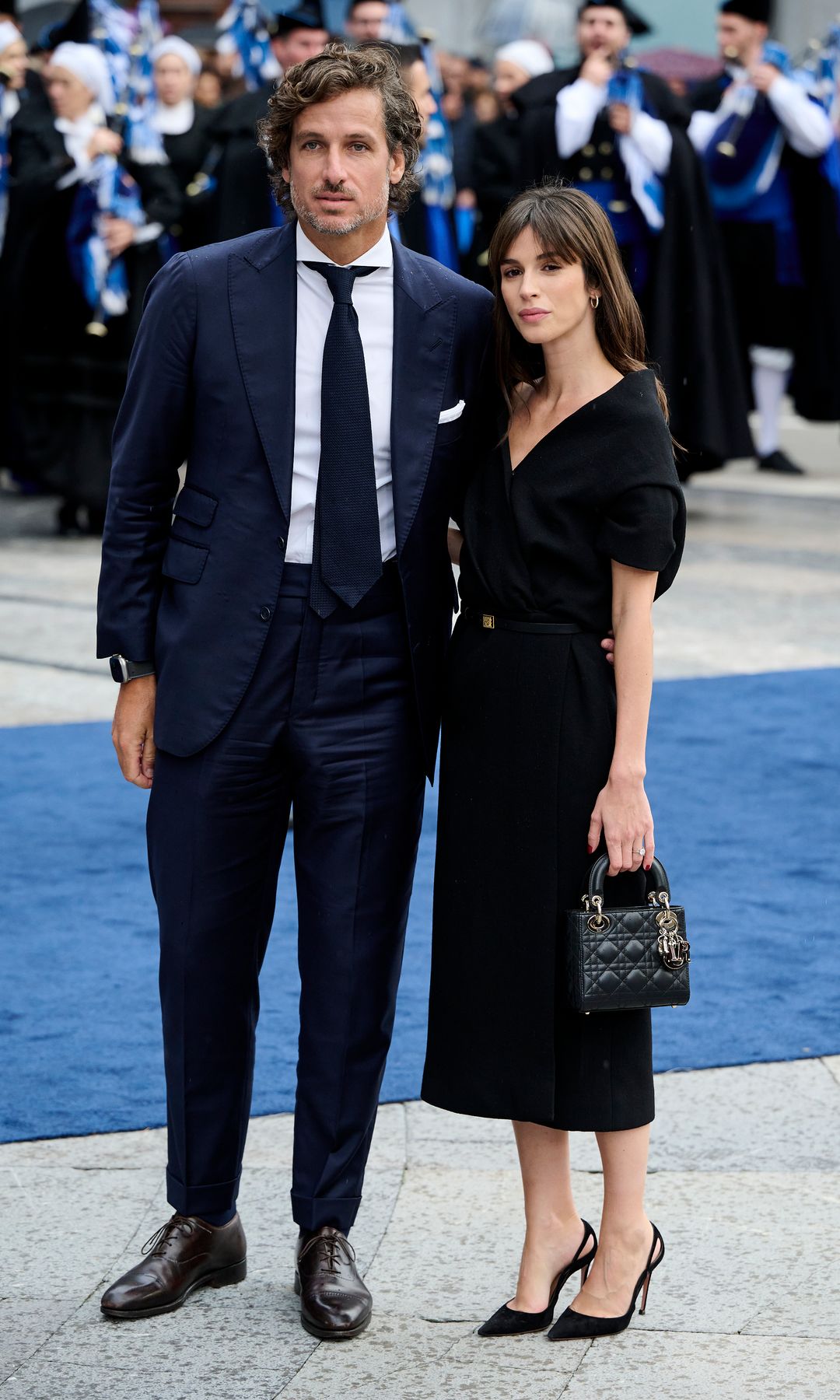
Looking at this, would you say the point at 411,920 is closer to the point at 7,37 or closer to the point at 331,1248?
the point at 331,1248

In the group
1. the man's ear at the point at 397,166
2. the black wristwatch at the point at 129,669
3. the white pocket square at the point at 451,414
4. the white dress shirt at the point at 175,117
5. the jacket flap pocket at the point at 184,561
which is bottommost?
the black wristwatch at the point at 129,669

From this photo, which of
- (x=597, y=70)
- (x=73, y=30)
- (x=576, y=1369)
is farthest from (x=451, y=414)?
(x=73, y=30)

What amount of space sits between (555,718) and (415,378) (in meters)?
0.55

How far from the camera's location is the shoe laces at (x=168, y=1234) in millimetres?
3248

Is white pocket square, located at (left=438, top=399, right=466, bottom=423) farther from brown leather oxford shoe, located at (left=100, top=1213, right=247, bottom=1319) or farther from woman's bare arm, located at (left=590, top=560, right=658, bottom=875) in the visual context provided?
brown leather oxford shoe, located at (left=100, top=1213, right=247, bottom=1319)

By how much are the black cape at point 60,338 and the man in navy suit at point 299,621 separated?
7.08 meters

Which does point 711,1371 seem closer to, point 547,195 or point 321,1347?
point 321,1347

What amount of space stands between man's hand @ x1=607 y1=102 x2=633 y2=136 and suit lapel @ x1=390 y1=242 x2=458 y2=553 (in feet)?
23.5

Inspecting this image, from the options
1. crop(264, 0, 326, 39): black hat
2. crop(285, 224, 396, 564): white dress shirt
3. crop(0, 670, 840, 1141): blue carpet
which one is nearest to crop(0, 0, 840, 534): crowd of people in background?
crop(264, 0, 326, 39): black hat

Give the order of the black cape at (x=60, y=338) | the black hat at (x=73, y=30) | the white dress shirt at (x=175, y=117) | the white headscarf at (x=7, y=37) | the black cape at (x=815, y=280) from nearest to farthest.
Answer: the black cape at (x=60, y=338) → the black hat at (x=73, y=30) → the white dress shirt at (x=175, y=117) → the black cape at (x=815, y=280) → the white headscarf at (x=7, y=37)

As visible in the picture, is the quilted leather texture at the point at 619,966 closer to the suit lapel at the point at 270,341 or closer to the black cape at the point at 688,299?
the suit lapel at the point at 270,341

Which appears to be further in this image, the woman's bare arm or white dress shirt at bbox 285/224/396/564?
white dress shirt at bbox 285/224/396/564

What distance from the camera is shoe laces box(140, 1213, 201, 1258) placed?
10.7ft

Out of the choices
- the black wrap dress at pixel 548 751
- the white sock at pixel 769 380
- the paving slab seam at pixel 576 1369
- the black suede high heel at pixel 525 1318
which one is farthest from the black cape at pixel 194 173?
the paving slab seam at pixel 576 1369
